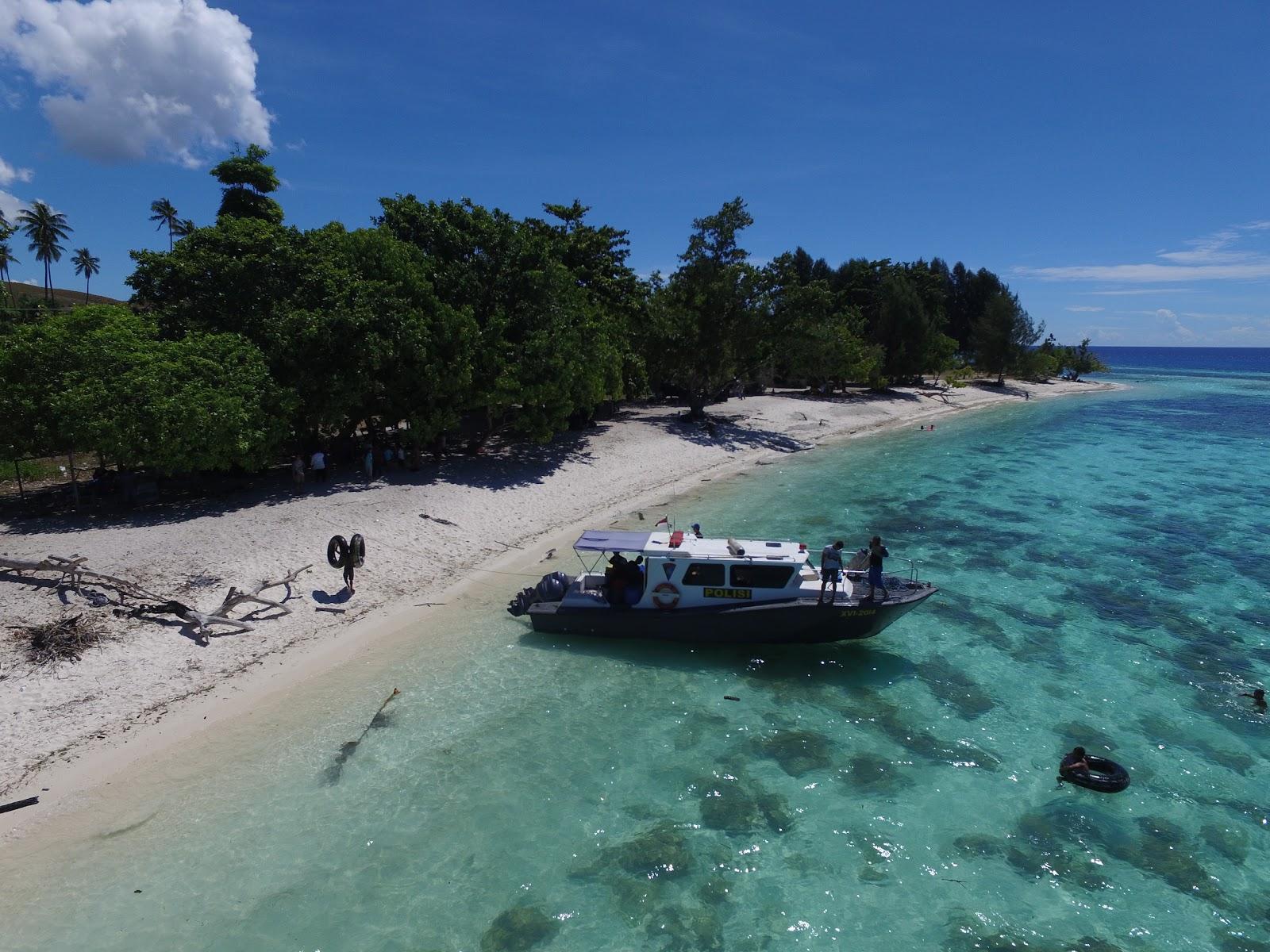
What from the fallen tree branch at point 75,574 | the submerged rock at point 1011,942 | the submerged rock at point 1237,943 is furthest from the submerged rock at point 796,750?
the fallen tree branch at point 75,574

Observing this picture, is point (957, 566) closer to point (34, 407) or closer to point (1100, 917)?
point (1100, 917)

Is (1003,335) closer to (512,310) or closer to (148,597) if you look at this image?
(512,310)

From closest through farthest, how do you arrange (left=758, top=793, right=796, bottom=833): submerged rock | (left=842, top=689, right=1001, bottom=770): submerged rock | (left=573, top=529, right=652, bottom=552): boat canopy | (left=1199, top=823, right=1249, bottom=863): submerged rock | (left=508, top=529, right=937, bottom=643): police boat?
(left=1199, top=823, right=1249, bottom=863): submerged rock → (left=758, top=793, right=796, bottom=833): submerged rock → (left=842, top=689, right=1001, bottom=770): submerged rock → (left=508, top=529, right=937, bottom=643): police boat → (left=573, top=529, right=652, bottom=552): boat canopy

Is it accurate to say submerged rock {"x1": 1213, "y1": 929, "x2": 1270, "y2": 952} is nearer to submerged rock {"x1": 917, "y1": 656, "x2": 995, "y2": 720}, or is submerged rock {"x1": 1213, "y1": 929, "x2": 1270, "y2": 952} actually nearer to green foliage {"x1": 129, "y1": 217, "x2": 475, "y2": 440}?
submerged rock {"x1": 917, "y1": 656, "x2": 995, "y2": 720}

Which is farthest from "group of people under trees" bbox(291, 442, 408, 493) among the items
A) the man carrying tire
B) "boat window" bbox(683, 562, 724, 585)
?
"boat window" bbox(683, 562, 724, 585)

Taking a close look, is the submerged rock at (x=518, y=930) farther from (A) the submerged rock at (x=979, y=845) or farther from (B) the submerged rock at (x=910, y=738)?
(B) the submerged rock at (x=910, y=738)

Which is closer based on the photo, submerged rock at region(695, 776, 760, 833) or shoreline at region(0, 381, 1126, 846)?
submerged rock at region(695, 776, 760, 833)
